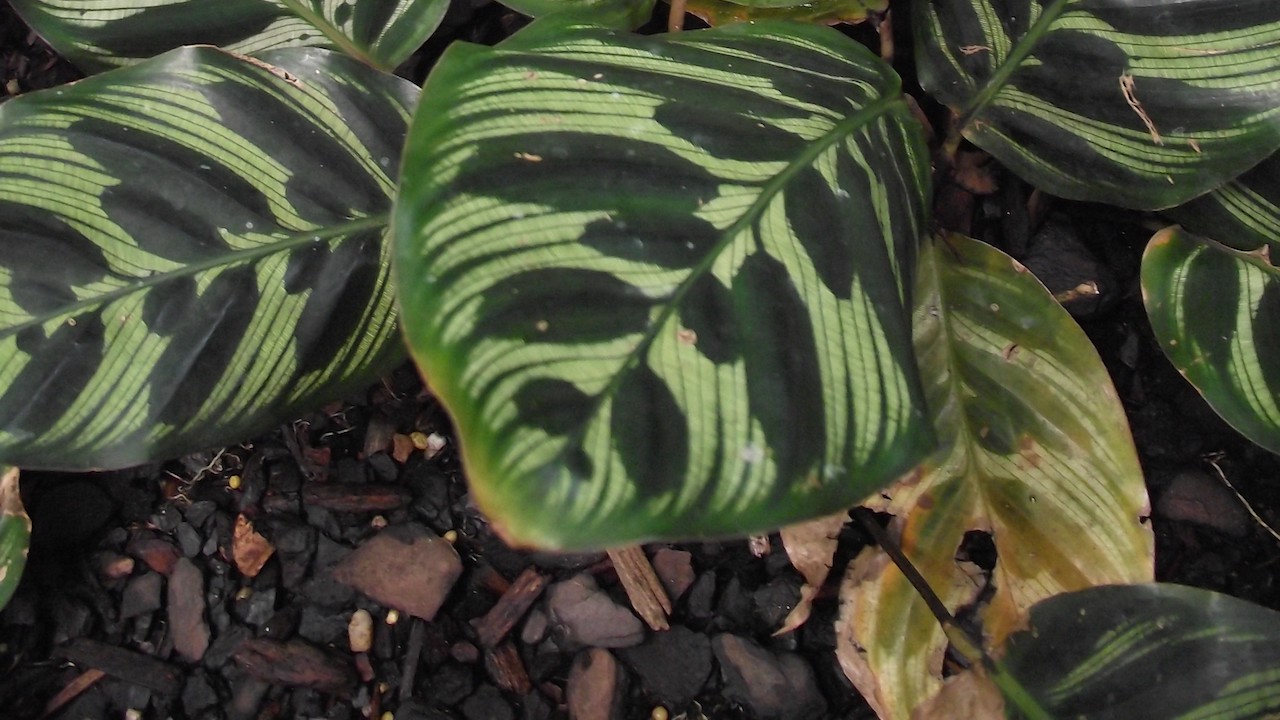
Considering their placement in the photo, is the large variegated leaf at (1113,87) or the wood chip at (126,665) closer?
the large variegated leaf at (1113,87)

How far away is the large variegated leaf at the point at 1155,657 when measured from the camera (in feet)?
2.23

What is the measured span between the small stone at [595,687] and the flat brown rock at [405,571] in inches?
6.5

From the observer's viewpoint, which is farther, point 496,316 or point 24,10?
point 24,10

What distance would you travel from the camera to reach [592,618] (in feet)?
3.16

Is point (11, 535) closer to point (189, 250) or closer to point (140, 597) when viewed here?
point (140, 597)

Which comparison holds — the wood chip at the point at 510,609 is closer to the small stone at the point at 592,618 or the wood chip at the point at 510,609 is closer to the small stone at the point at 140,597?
the small stone at the point at 592,618

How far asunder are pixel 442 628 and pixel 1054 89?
819 millimetres

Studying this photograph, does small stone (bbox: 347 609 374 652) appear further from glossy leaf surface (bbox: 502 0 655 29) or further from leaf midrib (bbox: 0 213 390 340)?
glossy leaf surface (bbox: 502 0 655 29)

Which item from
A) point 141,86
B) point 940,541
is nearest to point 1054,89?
point 940,541

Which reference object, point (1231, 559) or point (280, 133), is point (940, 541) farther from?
point (280, 133)

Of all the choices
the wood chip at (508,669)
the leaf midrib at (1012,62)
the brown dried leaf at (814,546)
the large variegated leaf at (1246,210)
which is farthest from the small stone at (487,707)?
the large variegated leaf at (1246,210)

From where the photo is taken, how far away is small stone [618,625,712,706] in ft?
3.14

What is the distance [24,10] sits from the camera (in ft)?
2.79

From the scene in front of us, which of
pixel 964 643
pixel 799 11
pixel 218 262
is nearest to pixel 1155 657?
pixel 964 643
